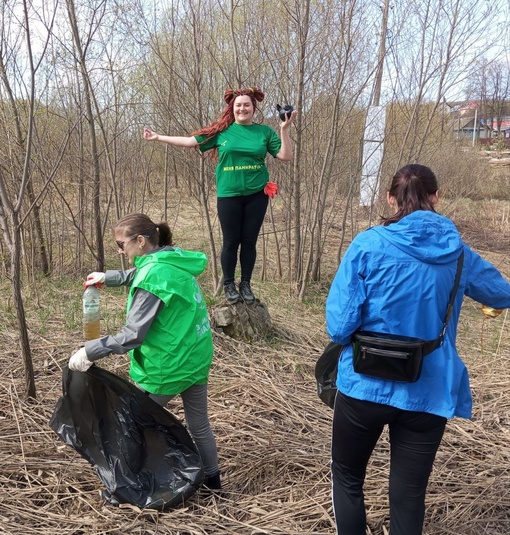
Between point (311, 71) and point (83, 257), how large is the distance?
12.6ft

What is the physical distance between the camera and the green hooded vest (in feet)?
7.04

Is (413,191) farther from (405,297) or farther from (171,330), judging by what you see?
(171,330)

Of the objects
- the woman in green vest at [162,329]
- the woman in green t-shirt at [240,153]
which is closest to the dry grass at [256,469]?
the woman in green vest at [162,329]

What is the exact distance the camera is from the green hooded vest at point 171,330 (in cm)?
215

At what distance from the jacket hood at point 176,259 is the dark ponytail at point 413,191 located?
908 mm

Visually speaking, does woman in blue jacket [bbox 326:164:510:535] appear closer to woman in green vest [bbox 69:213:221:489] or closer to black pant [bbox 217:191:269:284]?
woman in green vest [bbox 69:213:221:489]

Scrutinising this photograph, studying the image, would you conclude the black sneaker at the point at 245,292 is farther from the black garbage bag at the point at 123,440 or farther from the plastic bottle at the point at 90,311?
the black garbage bag at the point at 123,440

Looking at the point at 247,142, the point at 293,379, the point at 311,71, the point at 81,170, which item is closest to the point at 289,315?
the point at 293,379

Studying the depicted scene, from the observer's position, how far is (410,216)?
166 centimetres

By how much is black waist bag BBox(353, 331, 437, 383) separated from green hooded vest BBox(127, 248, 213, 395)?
83 centimetres

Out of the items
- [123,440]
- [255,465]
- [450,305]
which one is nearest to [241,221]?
[255,465]

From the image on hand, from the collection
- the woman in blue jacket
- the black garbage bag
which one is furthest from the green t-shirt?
the woman in blue jacket

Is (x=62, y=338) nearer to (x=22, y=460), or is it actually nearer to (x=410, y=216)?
(x=22, y=460)

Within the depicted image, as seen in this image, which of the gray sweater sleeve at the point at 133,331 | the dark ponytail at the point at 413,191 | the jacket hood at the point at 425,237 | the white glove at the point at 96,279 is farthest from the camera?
the white glove at the point at 96,279
